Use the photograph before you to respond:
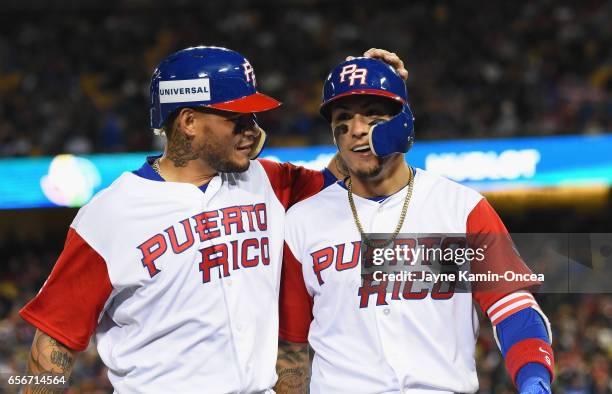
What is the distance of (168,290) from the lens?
9.10 feet

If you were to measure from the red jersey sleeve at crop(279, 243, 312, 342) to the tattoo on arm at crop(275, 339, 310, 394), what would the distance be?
5cm

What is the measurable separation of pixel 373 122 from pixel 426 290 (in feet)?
1.79

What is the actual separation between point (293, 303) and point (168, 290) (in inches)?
16.6

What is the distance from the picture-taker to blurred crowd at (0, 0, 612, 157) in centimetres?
1124

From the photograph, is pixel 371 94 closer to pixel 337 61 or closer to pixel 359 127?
pixel 359 127

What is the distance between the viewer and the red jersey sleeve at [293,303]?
9.60 feet

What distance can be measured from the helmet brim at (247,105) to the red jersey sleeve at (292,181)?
1.01ft

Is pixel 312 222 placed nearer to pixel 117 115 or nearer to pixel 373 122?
pixel 373 122

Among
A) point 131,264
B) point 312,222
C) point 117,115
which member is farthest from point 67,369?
point 117,115

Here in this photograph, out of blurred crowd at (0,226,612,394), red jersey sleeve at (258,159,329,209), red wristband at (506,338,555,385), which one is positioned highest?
red jersey sleeve at (258,159,329,209)

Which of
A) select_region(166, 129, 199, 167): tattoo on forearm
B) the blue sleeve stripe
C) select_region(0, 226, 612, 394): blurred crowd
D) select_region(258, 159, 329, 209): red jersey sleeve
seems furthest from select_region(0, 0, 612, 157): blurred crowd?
the blue sleeve stripe

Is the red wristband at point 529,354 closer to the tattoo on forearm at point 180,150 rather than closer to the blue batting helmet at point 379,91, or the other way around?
the blue batting helmet at point 379,91

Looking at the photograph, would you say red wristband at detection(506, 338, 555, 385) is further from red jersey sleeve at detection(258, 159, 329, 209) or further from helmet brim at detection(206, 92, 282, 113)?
helmet brim at detection(206, 92, 282, 113)

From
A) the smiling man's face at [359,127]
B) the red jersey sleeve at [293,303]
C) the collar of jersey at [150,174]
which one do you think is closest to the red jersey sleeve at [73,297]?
the collar of jersey at [150,174]
